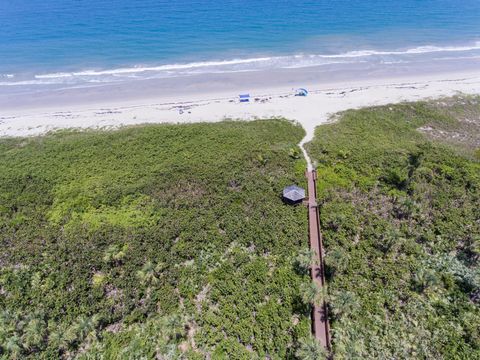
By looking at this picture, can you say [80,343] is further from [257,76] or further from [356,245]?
[257,76]

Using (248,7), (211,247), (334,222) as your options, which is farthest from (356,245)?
(248,7)

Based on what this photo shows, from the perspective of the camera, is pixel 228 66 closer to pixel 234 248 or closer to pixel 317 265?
pixel 234 248

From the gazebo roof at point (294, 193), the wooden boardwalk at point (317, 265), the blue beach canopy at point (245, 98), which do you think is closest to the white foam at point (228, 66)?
the blue beach canopy at point (245, 98)

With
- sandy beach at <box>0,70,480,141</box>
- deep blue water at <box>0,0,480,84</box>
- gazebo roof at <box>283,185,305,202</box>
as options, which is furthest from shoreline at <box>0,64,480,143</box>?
gazebo roof at <box>283,185,305,202</box>

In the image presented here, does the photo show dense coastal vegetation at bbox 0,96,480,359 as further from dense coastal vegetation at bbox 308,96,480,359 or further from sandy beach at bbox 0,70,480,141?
sandy beach at bbox 0,70,480,141

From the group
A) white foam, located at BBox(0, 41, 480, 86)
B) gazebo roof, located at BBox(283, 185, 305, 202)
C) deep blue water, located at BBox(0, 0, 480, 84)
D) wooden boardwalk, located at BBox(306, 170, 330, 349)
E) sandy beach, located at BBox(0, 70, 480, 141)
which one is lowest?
wooden boardwalk, located at BBox(306, 170, 330, 349)

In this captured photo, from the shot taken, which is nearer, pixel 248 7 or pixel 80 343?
pixel 80 343

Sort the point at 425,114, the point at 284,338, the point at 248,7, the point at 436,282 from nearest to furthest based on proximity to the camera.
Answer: the point at 284,338 → the point at 436,282 → the point at 425,114 → the point at 248,7
